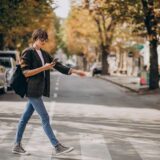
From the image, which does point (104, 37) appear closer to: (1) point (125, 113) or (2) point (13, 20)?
(2) point (13, 20)

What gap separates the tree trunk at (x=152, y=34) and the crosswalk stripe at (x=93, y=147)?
569 inches

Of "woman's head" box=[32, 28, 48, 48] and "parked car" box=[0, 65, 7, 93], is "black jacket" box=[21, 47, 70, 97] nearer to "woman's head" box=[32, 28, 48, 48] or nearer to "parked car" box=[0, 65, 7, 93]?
"woman's head" box=[32, 28, 48, 48]

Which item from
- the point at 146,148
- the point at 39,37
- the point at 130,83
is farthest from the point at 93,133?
the point at 130,83

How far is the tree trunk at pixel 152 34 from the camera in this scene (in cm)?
2537

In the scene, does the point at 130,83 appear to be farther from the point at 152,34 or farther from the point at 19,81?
the point at 19,81

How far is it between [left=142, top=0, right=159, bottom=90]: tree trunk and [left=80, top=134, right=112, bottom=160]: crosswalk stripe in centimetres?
1446

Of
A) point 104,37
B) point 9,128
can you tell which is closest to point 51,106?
point 9,128

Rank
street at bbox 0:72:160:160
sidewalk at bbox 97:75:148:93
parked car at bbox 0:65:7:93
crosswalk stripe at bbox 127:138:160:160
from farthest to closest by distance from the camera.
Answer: sidewalk at bbox 97:75:148:93 → parked car at bbox 0:65:7:93 → street at bbox 0:72:160:160 → crosswalk stripe at bbox 127:138:160:160

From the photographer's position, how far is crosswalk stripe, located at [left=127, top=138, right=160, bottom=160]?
8.38 meters

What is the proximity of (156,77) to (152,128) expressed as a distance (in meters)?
15.5

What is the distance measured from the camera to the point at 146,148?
9.13 m

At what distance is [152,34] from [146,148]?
17076 mm

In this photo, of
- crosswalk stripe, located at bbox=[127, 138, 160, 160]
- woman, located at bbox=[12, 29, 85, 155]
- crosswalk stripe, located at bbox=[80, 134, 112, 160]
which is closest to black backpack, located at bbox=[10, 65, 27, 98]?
Result: woman, located at bbox=[12, 29, 85, 155]

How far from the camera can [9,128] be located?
11602mm
